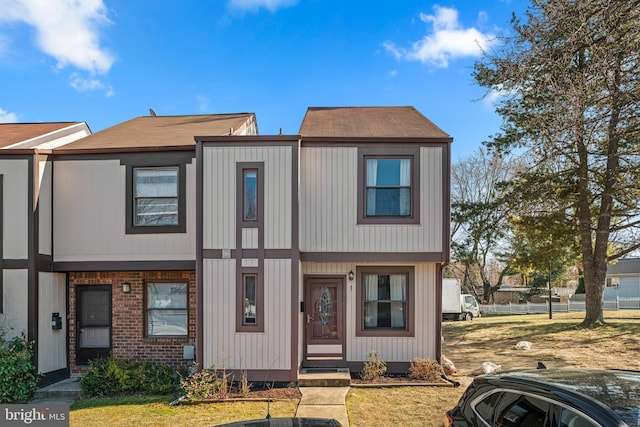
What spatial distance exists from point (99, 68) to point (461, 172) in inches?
1019

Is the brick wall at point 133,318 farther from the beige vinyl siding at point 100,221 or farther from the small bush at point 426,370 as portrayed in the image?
the small bush at point 426,370

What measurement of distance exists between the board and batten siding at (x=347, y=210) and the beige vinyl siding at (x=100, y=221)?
2.71m

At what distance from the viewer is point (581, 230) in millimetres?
16719

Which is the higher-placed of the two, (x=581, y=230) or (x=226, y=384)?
(x=581, y=230)

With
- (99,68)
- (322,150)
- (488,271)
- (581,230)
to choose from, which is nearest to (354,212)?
(322,150)

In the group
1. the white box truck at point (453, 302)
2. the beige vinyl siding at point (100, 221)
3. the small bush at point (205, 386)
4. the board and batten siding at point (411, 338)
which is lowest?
the white box truck at point (453, 302)

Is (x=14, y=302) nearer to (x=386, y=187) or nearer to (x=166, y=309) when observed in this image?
(x=166, y=309)

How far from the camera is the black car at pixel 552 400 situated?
3.10m

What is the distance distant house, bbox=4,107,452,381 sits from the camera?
978cm

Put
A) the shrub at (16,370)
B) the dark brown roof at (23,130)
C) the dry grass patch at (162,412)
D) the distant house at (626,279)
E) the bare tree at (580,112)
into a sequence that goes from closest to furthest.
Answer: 1. the dry grass patch at (162,412)
2. the bare tree at (580,112)
3. the shrub at (16,370)
4. the dark brown roof at (23,130)
5. the distant house at (626,279)

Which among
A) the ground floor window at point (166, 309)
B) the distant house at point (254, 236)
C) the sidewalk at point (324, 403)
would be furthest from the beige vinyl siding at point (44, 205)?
the sidewalk at point (324, 403)

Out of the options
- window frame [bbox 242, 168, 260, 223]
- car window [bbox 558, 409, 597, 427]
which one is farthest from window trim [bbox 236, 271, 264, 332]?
car window [bbox 558, 409, 597, 427]

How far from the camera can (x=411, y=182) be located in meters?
10.5

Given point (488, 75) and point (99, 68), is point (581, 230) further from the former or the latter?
point (99, 68)
